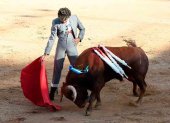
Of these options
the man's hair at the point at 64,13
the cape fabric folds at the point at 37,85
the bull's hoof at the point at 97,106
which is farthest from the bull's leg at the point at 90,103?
the man's hair at the point at 64,13

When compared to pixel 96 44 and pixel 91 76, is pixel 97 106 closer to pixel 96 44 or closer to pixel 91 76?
pixel 91 76

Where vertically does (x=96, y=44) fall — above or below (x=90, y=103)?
below

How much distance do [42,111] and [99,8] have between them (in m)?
13.1

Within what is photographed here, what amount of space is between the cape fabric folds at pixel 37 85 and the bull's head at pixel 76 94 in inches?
16.9

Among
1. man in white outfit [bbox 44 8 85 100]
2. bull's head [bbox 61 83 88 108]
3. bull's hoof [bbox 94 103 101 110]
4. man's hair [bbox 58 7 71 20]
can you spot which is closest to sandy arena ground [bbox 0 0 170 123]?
bull's hoof [bbox 94 103 101 110]

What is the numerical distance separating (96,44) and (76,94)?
263 inches

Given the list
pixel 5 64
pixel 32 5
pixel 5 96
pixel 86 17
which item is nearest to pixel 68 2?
pixel 32 5

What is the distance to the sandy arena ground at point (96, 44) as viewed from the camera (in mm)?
7777

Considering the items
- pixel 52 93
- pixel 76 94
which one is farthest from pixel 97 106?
pixel 52 93

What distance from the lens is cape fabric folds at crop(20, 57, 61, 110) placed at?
8094 mm

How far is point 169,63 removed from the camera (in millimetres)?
11812

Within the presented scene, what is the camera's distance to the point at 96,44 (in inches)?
559

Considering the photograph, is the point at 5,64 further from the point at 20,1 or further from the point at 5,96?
the point at 20,1

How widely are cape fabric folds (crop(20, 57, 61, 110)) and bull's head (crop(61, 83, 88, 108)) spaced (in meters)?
0.43
